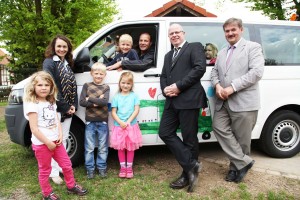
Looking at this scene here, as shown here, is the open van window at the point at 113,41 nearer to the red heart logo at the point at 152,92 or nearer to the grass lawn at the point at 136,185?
the red heart logo at the point at 152,92

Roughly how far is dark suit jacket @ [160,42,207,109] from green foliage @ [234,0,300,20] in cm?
1301

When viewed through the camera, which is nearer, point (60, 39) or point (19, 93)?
point (60, 39)

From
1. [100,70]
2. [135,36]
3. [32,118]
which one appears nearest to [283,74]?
[135,36]

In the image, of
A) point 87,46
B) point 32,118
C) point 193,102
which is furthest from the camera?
point 87,46

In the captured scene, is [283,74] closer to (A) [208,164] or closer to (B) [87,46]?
(A) [208,164]

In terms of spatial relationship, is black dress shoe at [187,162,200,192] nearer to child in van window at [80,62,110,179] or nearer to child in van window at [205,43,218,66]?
child in van window at [80,62,110,179]

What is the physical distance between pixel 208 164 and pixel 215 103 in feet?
3.37

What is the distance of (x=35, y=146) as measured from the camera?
3193 mm

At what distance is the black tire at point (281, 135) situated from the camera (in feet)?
14.8

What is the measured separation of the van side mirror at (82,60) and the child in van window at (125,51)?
42 centimetres

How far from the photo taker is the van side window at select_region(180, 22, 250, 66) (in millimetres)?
4262

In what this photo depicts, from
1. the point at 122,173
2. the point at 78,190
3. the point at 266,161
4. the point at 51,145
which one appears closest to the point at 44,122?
the point at 51,145

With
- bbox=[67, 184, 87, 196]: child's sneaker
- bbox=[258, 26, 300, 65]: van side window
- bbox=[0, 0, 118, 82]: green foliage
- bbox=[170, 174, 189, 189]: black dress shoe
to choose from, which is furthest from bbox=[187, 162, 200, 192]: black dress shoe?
bbox=[0, 0, 118, 82]: green foliage

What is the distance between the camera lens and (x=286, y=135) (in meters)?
4.65
